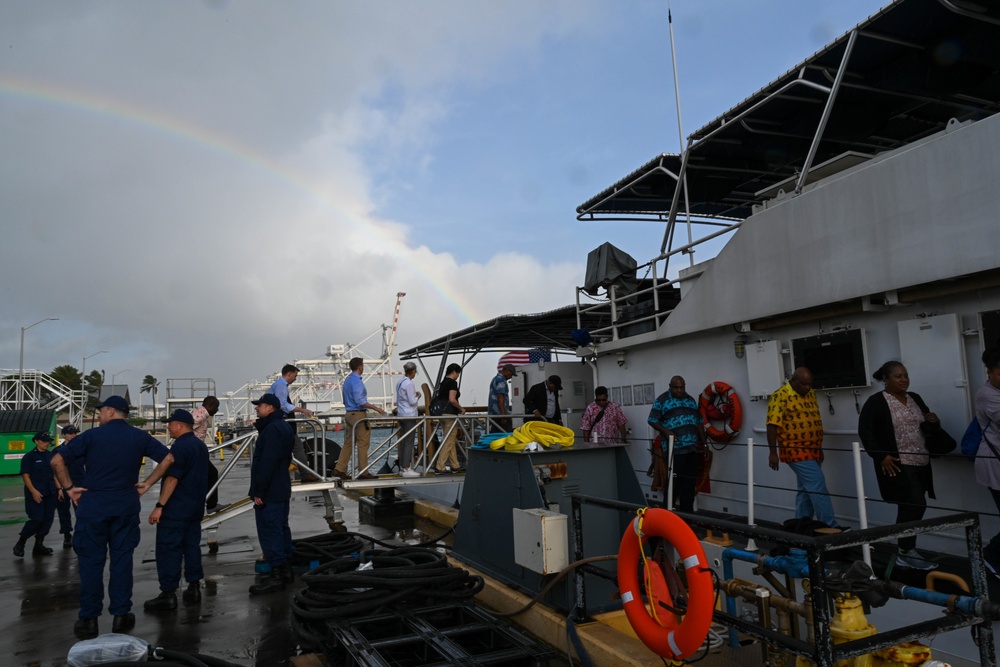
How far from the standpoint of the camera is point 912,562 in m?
4.93

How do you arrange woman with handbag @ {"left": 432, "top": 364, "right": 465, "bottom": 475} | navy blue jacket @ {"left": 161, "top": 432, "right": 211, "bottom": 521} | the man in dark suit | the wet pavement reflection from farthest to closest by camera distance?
the man in dark suit → woman with handbag @ {"left": 432, "top": 364, "right": 465, "bottom": 475} → navy blue jacket @ {"left": 161, "top": 432, "right": 211, "bottom": 521} → the wet pavement reflection

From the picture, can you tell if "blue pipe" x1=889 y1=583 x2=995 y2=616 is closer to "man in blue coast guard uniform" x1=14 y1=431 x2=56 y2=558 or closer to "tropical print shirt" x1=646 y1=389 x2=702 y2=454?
"tropical print shirt" x1=646 y1=389 x2=702 y2=454

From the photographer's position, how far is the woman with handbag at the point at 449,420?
1022cm

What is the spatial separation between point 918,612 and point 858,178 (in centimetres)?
388

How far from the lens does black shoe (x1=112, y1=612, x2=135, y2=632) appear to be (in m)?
5.52

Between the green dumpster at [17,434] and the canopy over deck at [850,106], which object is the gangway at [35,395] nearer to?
the green dumpster at [17,434]

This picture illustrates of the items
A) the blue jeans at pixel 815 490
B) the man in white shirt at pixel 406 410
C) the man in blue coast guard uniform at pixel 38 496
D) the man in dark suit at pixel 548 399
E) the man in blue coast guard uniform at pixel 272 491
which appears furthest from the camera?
the man in dark suit at pixel 548 399

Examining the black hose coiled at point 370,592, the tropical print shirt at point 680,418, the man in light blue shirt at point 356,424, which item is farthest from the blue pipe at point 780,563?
the man in light blue shirt at point 356,424

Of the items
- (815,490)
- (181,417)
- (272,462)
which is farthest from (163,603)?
(815,490)

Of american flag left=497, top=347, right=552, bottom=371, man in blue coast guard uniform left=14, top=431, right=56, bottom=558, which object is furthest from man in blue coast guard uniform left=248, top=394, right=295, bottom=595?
american flag left=497, top=347, right=552, bottom=371

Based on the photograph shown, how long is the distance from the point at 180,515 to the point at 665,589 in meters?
4.98

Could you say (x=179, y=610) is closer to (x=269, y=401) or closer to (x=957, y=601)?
(x=269, y=401)

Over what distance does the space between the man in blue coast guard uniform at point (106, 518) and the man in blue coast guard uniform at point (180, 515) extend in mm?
419

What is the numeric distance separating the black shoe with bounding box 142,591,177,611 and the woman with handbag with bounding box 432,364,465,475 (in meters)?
4.41
